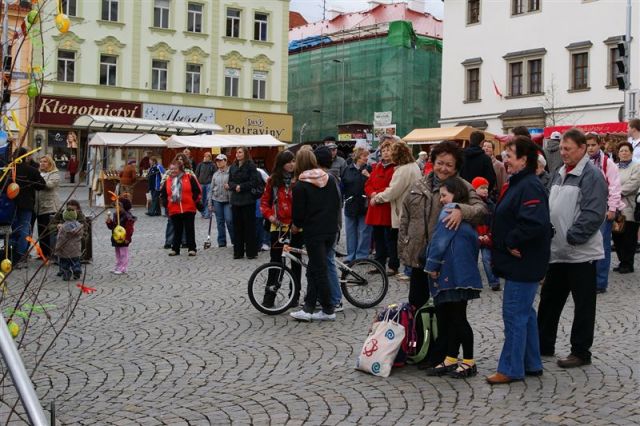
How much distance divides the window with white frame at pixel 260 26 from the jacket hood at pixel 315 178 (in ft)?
136

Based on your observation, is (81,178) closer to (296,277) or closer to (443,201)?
(443,201)

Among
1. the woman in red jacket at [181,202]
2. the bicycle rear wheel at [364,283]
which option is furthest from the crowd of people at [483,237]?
the woman in red jacket at [181,202]

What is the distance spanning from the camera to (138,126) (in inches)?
1188

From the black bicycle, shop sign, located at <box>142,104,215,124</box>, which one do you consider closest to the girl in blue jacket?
the black bicycle

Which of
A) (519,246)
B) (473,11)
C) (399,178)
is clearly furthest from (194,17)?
(519,246)

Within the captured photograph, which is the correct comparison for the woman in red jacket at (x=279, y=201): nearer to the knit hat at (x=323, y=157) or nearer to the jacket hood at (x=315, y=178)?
the knit hat at (x=323, y=157)

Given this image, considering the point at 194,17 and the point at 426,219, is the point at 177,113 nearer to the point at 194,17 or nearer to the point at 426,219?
the point at 194,17

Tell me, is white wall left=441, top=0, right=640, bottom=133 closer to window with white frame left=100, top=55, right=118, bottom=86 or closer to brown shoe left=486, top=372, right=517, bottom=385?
window with white frame left=100, top=55, right=118, bottom=86

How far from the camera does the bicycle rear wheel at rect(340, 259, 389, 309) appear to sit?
9195 millimetres

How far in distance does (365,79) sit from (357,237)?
138 feet

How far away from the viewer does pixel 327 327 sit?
8.09 metres

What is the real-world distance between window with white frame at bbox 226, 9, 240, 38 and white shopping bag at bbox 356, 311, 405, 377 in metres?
43.4

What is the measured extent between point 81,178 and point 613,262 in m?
11.2

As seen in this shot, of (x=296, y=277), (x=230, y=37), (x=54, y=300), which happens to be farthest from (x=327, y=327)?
(x=230, y=37)
